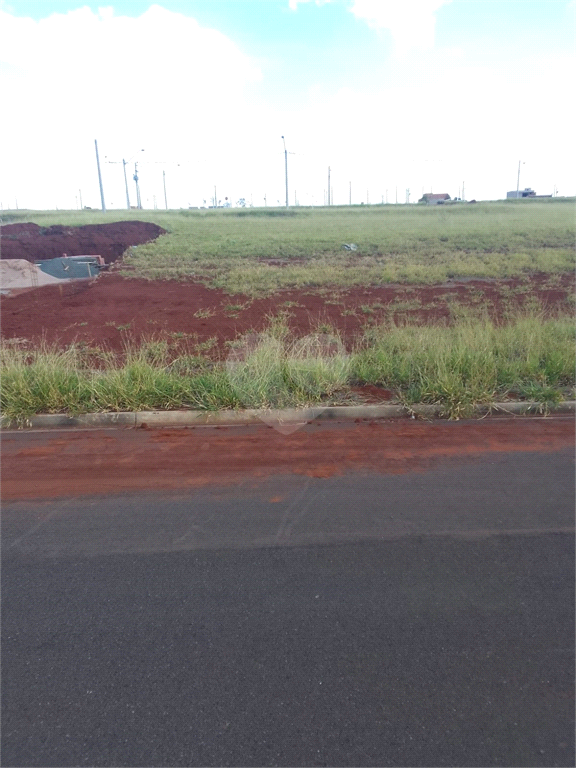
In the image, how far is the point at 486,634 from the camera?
10.7ft

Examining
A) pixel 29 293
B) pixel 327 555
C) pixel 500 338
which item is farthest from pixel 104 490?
pixel 29 293

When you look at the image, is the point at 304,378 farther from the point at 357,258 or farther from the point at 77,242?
the point at 77,242

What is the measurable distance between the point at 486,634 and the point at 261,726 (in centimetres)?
137

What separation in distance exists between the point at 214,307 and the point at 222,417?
8.66m

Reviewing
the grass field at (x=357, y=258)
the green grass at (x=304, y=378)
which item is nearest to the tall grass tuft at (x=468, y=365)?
the green grass at (x=304, y=378)

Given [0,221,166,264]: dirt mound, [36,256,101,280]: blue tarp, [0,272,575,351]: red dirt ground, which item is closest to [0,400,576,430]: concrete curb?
[0,272,575,351]: red dirt ground

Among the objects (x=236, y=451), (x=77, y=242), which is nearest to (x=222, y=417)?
(x=236, y=451)

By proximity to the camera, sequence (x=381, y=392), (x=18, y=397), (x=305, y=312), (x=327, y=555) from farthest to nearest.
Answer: (x=305, y=312) < (x=381, y=392) < (x=18, y=397) < (x=327, y=555)

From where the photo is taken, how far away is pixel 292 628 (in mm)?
3318

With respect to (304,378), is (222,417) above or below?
below

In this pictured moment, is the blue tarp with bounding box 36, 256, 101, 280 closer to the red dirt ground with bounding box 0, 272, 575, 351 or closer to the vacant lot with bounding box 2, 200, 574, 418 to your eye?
the vacant lot with bounding box 2, 200, 574, 418

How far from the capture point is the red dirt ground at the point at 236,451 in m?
5.39

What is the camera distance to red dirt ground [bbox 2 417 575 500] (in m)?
5.39

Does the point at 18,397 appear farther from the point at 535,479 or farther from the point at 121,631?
the point at 535,479
